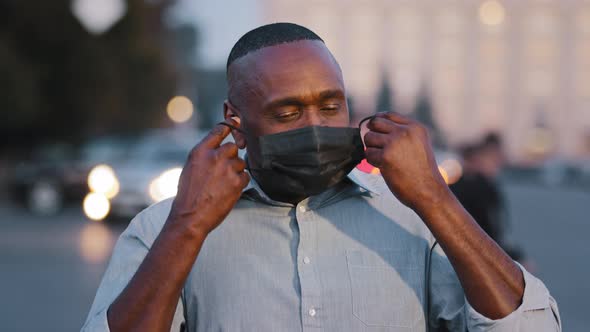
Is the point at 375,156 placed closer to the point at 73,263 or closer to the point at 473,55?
the point at 73,263

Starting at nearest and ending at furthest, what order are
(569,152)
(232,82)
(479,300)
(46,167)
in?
(479,300), (232,82), (46,167), (569,152)

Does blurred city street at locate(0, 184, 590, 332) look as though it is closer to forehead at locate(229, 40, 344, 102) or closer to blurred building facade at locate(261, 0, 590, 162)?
forehead at locate(229, 40, 344, 102)

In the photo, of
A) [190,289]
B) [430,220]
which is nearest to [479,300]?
[430,220]

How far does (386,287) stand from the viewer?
7.43 ft

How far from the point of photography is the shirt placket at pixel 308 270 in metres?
2.21

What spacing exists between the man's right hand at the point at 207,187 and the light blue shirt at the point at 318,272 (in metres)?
0.21

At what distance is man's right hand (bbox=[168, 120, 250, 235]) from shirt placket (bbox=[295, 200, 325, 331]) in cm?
26

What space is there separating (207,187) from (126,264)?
340 mm

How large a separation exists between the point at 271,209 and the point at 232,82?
0.39m

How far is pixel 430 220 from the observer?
7.00 feet

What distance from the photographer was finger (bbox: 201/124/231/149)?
7.14ft

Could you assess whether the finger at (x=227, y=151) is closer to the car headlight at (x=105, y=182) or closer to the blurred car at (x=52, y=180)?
the car headlight at (x=105, y=182)

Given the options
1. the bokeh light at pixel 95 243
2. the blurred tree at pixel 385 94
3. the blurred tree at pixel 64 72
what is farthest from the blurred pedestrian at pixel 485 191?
the blurred tree at pixel 385 94

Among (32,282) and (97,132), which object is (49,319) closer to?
(32,282)
